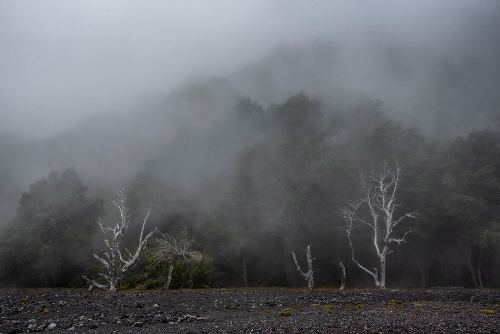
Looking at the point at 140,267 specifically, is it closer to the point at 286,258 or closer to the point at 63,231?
the point at 63,231

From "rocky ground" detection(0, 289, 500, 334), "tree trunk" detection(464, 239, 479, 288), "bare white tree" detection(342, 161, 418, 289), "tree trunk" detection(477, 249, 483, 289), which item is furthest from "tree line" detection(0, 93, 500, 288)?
"rocky ground" detection(0, 289, 500, 334)

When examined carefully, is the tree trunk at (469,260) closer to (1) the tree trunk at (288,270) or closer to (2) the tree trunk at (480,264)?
(2) the tree trunk at (480,264)

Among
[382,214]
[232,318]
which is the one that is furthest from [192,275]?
[382,214]

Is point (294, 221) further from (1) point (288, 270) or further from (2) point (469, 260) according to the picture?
(2) point (469, 260)

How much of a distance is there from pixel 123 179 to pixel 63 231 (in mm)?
26732

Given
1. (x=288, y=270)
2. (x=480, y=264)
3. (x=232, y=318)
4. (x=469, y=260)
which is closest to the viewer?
(x=232, y=318)

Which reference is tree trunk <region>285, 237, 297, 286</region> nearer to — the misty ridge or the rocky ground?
the misty ridge

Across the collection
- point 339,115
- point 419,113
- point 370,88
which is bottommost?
point 339,115

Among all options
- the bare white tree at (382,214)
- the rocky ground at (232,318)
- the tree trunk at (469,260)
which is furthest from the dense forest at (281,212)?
the rocky ground at (232,318)

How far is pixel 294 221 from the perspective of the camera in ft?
102

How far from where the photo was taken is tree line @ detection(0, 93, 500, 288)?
29234mm

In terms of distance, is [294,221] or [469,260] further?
[294,221]

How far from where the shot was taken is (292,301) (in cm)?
1476

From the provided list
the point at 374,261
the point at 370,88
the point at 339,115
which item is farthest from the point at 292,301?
the point at 370,88
